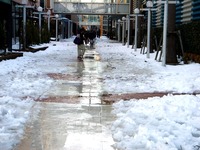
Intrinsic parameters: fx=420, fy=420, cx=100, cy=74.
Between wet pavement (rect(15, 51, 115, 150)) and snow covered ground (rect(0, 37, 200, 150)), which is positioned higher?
snow covered ground (rect(0, 37, 200, 150))

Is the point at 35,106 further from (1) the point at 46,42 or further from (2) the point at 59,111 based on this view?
(1) the point at 46,42

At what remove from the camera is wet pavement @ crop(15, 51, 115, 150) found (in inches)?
216

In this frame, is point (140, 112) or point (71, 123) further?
point (140, 112)

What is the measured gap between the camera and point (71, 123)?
664 centimetres

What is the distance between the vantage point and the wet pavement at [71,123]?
5.48 metres

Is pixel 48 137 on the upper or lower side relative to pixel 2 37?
Answer: lower

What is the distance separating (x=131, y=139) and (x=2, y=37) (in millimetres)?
14757

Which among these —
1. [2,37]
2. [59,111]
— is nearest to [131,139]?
[59,111]

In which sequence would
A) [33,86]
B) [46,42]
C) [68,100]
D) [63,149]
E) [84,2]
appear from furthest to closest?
[84,2] < [46,42] < [33,86] < [68,100] < [63,149]

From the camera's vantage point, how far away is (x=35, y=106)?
8.01 m

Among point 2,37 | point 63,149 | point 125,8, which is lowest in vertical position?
point 63,149

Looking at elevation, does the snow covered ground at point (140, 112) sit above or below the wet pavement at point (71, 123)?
above

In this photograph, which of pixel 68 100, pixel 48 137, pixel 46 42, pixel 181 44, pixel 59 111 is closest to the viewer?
pixel 48 137

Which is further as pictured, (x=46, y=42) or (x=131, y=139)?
(x=46, y=42)
